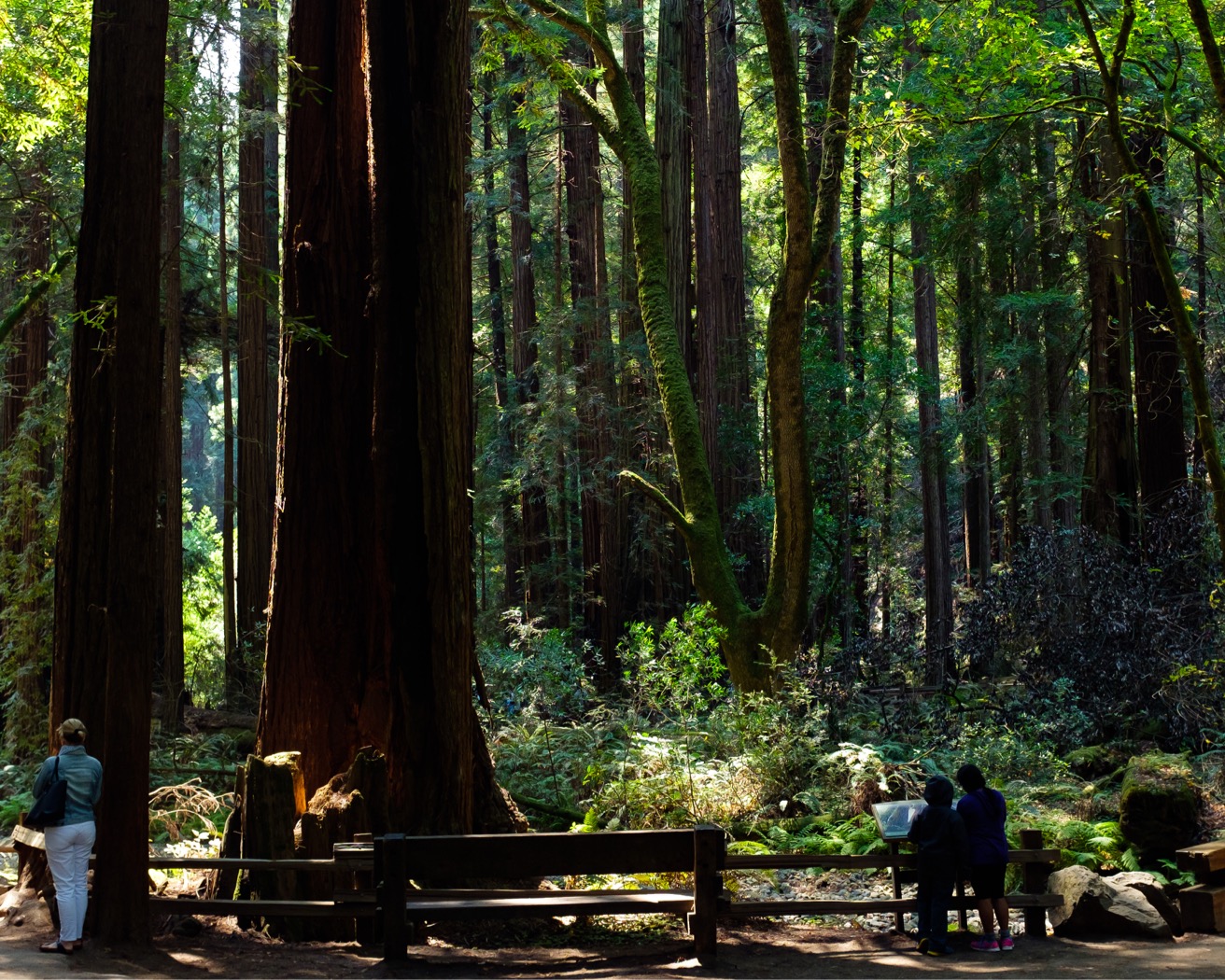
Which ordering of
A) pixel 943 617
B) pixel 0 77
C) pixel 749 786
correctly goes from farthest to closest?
pixel 943 617 < pixel 0 77 < pixel 749 786

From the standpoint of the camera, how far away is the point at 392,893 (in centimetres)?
718

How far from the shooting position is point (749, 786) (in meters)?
11.5

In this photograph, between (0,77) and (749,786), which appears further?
(0,77)

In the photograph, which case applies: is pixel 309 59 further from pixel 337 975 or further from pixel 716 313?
pixel 716 313

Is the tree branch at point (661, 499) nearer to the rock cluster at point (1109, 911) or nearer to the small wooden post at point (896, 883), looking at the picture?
the small wooden post at point (896, 883)

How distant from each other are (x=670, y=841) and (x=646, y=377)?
15.2m

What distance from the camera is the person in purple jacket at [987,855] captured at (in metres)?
A: 7.91

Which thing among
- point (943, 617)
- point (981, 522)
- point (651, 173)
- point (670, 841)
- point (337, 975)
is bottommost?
point (337, 975)

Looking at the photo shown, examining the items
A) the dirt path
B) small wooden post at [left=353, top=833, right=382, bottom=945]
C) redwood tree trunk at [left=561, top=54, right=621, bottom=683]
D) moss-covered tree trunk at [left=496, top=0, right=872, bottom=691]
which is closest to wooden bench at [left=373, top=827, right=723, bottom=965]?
small wooden post at [left=353, top=833, right=382, bottom=945]

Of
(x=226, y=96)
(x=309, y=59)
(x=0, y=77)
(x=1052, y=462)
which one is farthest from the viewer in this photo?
(x=1052, y=462)

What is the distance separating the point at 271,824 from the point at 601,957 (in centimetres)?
246

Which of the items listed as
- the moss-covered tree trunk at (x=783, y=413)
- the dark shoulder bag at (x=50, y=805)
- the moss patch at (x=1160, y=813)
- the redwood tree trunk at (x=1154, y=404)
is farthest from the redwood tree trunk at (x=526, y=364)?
the dark shoulder bag at (x=50, y=805)

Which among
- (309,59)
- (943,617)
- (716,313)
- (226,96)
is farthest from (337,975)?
(943,617)

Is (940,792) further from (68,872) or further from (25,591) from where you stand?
(25,591)
